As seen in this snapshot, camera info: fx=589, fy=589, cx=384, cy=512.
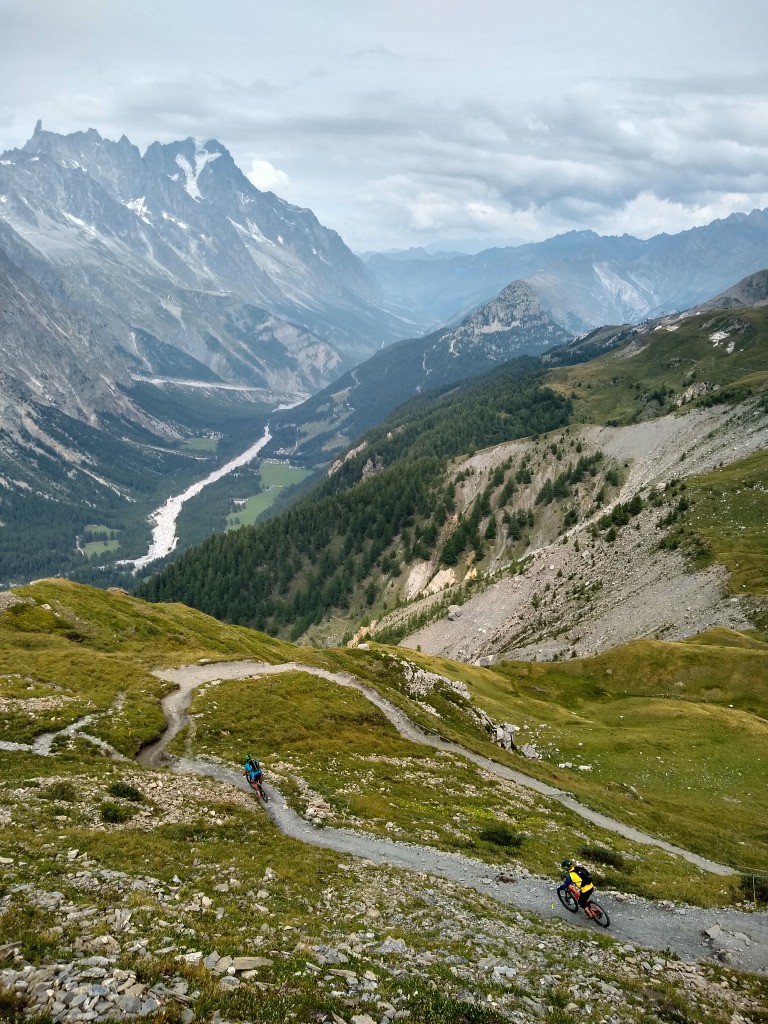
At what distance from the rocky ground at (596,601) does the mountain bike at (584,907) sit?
288 ft

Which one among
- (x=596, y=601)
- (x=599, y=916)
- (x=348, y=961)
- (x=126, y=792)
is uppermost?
(x=348, y=961)

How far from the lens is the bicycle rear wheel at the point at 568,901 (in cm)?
2956

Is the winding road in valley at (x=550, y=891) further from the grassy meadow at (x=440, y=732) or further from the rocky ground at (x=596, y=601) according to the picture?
the rocky ground at (x=596, y=601)

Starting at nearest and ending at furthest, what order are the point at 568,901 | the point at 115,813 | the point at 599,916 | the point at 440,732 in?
the point at 599,916 → the point at 115,813 → the point at 568,901 → the point at 440,732

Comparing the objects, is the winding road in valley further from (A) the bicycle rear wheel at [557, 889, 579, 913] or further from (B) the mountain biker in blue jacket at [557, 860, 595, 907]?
(B) the mountain biker in blue jacket at [557, 860, 595, 907]

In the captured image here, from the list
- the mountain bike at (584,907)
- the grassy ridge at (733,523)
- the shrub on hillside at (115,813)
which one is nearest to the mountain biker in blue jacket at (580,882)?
the mountain bike at (584,907)

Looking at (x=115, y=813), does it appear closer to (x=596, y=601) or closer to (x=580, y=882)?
(x=580, y=882)

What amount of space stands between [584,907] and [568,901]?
1.03m

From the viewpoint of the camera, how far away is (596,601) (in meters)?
129

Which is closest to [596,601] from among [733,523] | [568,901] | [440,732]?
[733,523]

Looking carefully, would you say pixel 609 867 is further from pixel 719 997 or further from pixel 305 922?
pixel 305 922

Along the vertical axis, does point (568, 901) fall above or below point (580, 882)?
below

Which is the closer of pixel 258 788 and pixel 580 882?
pixel 580 882

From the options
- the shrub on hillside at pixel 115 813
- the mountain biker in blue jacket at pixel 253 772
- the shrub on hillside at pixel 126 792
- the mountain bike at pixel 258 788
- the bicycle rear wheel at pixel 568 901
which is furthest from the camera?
the mountain biker in blue jacket at pixel 253 772
